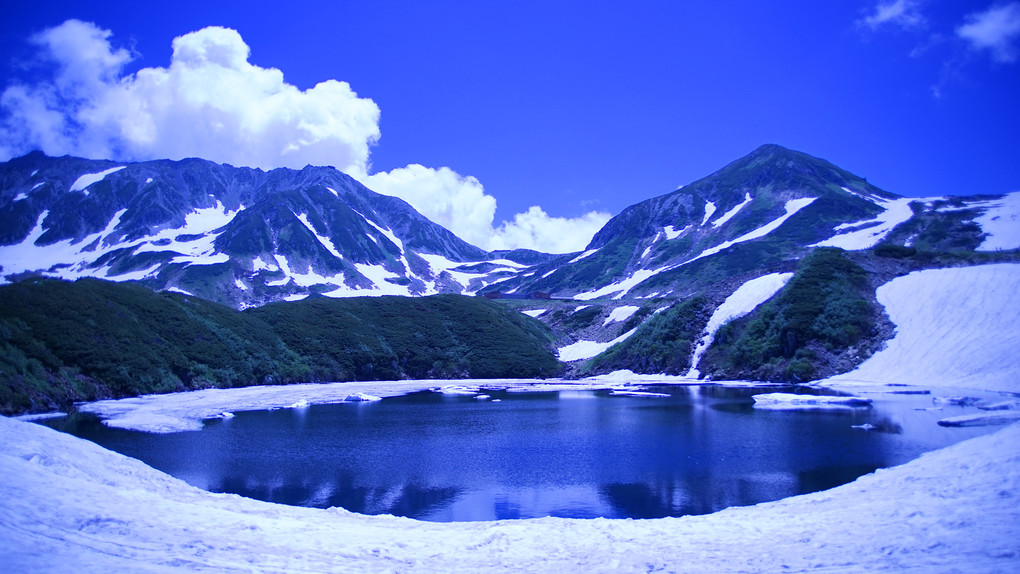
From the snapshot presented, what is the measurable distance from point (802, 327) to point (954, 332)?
11900mm

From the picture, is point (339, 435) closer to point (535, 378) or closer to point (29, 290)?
point (29, 290)

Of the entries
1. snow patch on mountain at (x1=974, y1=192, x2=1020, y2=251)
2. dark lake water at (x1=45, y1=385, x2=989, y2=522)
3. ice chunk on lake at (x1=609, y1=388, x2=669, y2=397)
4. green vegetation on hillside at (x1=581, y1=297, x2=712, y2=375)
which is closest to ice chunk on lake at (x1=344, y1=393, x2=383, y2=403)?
dark lake water at (x1=45, y1=385, x2=989, y2=522)

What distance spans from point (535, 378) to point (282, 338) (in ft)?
113

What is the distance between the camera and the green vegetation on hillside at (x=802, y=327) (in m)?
53.2

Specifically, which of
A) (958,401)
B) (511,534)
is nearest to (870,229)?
(958,401)

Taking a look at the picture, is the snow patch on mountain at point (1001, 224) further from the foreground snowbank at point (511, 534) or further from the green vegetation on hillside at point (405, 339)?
the foreground snowbank at point (511, 534)

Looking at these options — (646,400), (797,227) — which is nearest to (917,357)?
(646,400)

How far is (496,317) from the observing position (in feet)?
315

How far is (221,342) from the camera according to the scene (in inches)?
2437

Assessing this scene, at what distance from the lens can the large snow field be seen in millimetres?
9047

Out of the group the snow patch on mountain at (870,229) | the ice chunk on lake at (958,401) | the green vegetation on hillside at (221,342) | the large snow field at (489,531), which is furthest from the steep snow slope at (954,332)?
the snow patch on mountain at (870,229)

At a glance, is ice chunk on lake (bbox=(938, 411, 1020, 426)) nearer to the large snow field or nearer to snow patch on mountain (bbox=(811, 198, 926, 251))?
the large snow field

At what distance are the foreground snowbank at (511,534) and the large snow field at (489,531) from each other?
41 millimetres

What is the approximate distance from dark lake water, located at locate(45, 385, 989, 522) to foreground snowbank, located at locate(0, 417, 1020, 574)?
3.59 m
